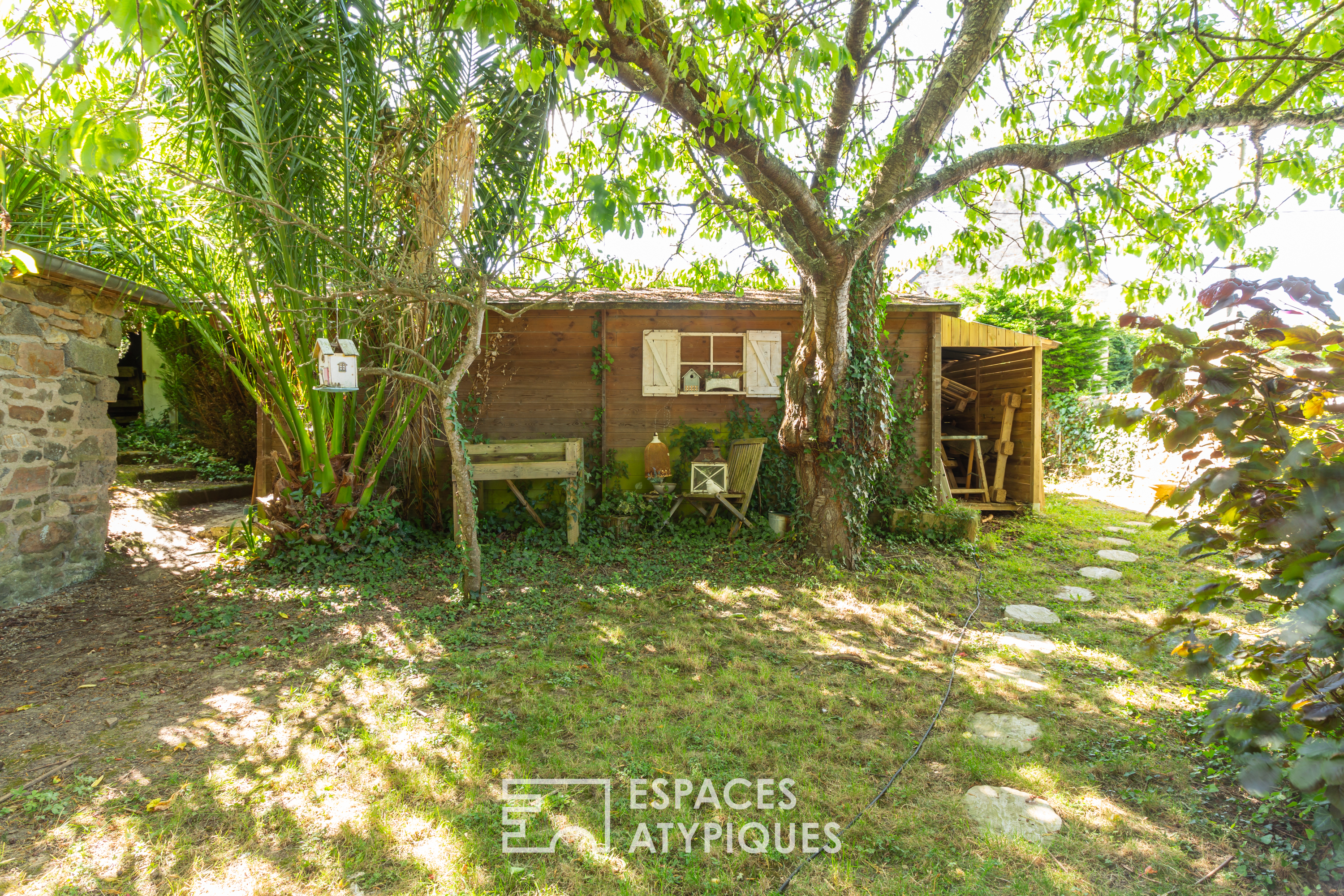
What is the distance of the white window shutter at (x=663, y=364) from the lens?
22.2 ft

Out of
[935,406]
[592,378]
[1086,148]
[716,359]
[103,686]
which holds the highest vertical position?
[1086,148]

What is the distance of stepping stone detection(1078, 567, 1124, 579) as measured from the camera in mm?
5156

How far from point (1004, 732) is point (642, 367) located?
4.91m

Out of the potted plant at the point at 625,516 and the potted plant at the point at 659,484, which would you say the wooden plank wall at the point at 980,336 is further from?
the potted plant at the point at 625,516

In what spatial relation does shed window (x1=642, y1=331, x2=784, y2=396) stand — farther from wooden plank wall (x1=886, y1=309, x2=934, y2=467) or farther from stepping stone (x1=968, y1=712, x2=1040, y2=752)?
stepping stone (x1=968, y1=712, x2=1040, y2=752)

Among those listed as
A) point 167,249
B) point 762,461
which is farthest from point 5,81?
point 762,461

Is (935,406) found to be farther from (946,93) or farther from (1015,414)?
(946,93)

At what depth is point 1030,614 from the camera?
4332 mm

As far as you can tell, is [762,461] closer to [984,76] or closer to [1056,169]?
[1056,169]

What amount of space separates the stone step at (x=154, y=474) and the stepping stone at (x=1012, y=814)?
7915mm

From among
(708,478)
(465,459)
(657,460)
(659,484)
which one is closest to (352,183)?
(465,459)

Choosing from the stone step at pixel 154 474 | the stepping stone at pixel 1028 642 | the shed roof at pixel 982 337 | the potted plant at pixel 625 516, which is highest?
the shed roof at pixel 982 337

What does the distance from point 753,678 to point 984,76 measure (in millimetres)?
5393

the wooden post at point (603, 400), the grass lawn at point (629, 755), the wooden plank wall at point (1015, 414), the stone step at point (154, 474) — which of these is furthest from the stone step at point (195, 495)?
the wooden plank wall at point (1015, 414)
